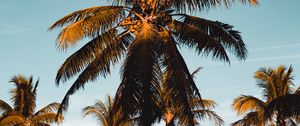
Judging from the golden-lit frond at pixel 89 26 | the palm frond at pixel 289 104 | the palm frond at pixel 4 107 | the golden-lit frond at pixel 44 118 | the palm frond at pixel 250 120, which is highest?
the golden-lit frond at pixel 89 26

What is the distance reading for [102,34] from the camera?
10961 mm

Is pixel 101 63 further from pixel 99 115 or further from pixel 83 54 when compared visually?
pixel 99 115

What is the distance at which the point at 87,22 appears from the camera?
10562 millimetres

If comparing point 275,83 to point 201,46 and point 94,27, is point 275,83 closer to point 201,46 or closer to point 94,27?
point 201,46

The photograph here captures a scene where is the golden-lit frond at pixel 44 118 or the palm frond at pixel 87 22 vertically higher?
the palm frond at pixel 87 22

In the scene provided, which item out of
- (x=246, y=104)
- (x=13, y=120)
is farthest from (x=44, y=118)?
(x=246, y=104)

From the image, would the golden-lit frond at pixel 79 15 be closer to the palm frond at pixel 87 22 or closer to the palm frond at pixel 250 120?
the palm frond at pixel 87 22

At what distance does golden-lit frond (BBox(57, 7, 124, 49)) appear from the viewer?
10406mm

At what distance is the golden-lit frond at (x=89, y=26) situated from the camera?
1041 centimetres

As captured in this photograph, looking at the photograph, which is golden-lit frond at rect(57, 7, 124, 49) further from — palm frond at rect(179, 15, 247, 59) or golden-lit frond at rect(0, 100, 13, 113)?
golden-lit frond at rect(0, 100, 13, 113)

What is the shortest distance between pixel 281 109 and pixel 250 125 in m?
7.85

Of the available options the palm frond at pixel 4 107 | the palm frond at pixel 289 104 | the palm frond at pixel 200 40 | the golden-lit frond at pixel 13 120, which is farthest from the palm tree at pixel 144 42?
the palm frond at pixel 4 107

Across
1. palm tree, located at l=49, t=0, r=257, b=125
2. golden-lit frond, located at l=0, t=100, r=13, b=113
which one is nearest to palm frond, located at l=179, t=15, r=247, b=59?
palm tree, located at l=49, t=0, r=257, b=125

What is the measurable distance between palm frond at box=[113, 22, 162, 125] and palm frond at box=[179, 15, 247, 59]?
211 cm
